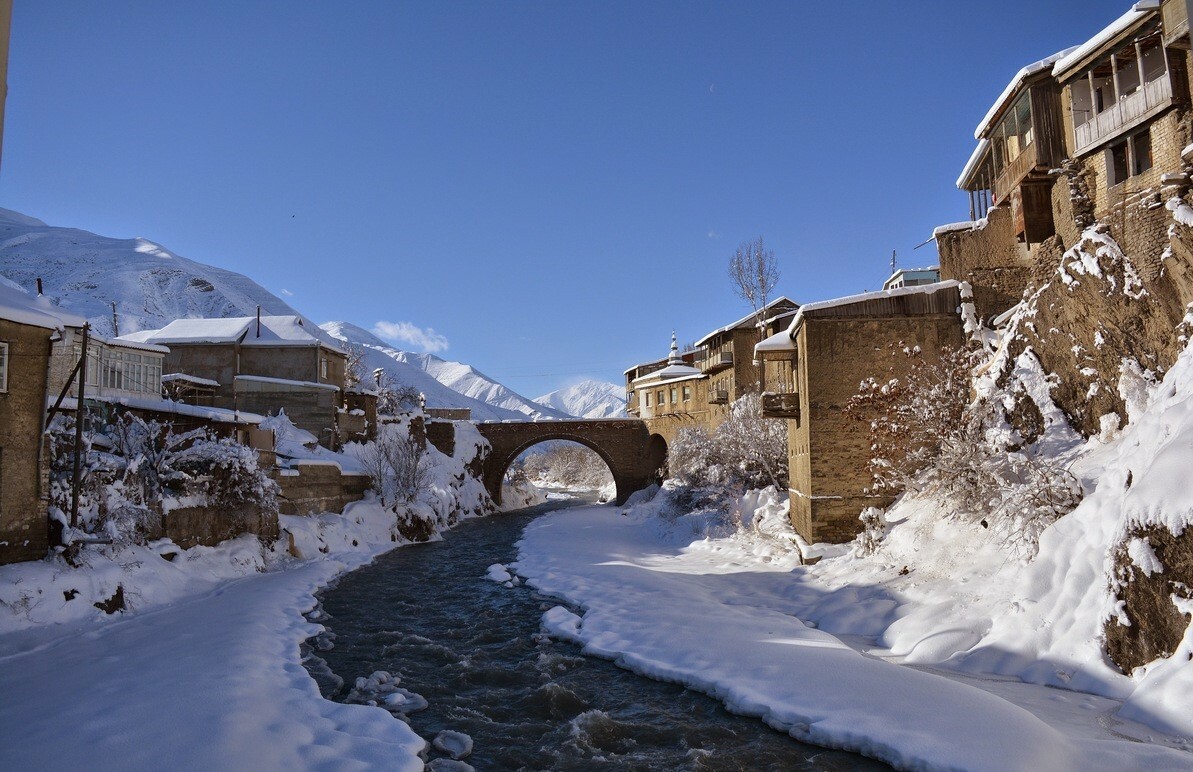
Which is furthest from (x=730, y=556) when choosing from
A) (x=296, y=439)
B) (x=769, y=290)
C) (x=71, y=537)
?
(x=769, y=290)

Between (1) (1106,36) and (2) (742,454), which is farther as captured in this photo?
(2) (742,454)

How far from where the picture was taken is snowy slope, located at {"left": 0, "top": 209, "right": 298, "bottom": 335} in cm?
7812

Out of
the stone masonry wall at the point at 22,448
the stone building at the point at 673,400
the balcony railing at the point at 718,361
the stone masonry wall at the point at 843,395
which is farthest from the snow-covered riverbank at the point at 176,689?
the balcony railing at the point at 718,361

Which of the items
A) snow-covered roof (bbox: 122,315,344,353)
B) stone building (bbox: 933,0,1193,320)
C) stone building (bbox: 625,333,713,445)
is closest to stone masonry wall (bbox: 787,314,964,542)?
stone building (bbox: 933,0,1193,320)

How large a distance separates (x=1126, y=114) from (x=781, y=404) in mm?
9282

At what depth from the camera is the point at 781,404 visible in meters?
17.1

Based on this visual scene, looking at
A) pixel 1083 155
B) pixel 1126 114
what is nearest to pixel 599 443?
pixel 1083 155

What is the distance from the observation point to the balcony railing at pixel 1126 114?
13438mm

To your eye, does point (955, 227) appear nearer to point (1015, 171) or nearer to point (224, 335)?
point (1015, 171)

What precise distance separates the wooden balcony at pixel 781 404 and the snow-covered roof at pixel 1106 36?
974 cm

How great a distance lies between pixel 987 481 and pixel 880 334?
17.7 ft

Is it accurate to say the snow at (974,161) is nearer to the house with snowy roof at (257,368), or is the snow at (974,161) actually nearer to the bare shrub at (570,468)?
the house with snowy roof at (257,368)

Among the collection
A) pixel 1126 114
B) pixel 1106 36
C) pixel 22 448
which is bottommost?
pixel 22 448

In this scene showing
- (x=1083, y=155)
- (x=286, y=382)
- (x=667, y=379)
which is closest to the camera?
(x=1083, y=155)
